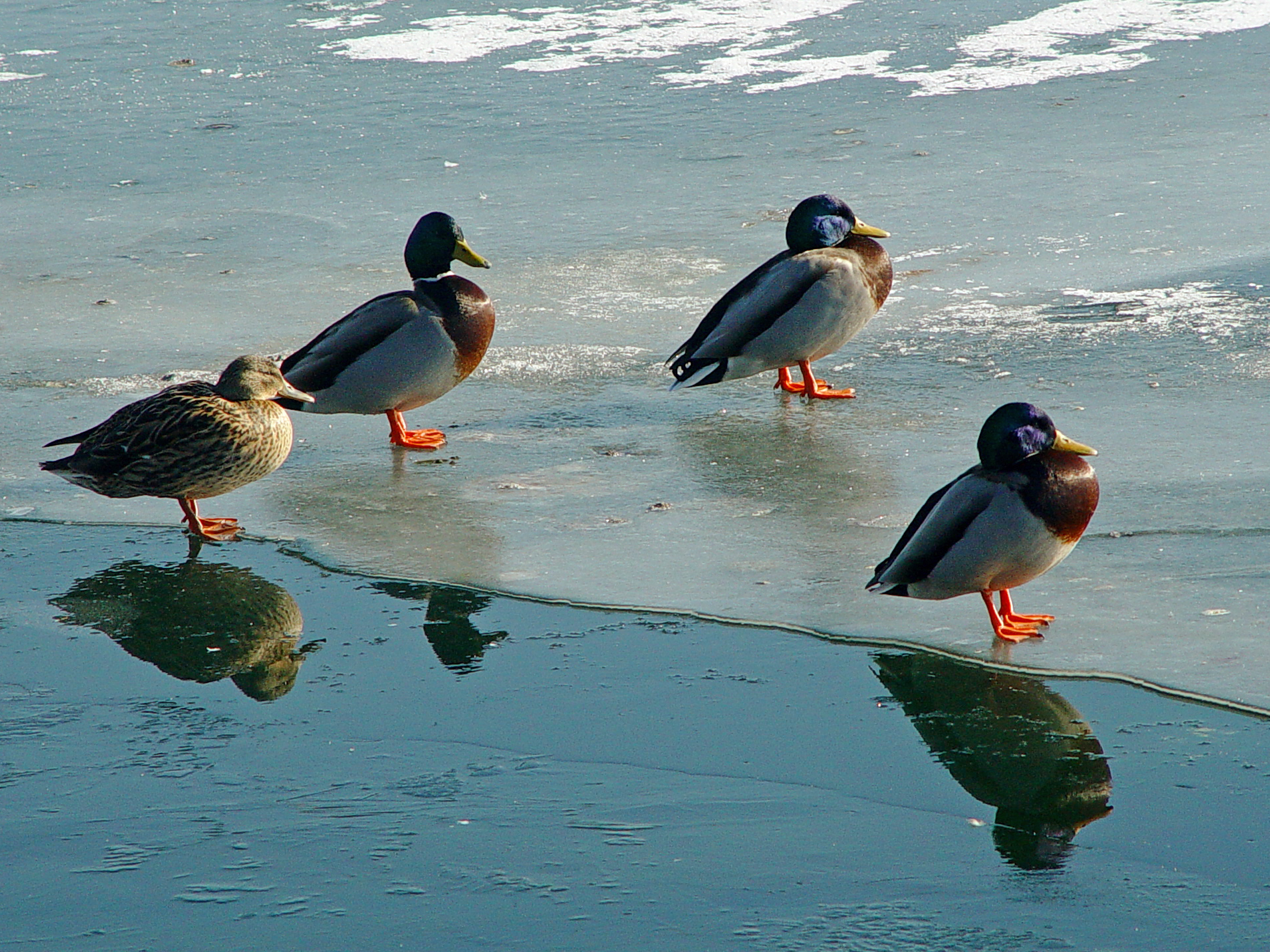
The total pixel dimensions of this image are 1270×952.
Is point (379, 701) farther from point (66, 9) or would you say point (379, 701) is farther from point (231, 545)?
point (66, 9)

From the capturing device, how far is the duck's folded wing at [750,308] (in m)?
5.76

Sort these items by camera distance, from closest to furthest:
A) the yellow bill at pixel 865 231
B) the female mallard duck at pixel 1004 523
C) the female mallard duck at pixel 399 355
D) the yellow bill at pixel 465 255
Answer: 1. the female mallard duck at pixel 1004 523
2. the female mallard duck at pixel 399 355
3. the yellow bill at pixel 465 255
4. the yellow bill at pixel 865 231

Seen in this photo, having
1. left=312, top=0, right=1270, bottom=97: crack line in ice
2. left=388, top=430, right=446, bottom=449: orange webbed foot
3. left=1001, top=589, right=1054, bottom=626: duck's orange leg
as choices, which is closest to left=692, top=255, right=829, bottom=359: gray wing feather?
left=388, top=430, right=446, bottom=449: orange webbed foot

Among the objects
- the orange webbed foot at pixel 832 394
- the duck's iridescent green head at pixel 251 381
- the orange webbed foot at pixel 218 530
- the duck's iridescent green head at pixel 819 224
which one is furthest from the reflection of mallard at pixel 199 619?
the duck's iridescent green head at pixel 819 224

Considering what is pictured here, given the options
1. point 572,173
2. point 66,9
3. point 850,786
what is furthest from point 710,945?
point 66,9

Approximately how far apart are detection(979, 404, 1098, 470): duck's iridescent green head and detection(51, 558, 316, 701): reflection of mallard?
1.71m

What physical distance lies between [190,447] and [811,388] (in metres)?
2.45

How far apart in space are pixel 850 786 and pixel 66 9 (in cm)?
1266

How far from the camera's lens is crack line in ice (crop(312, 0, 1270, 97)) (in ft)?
34.5

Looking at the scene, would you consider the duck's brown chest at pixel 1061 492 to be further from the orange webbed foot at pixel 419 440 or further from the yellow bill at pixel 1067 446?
the orange webbed foot at pixel 419 440

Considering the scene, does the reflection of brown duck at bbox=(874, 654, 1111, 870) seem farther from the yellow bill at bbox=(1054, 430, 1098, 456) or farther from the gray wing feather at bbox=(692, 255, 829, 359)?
the gray wing feather at bbox=(692, 255, 829, 359)

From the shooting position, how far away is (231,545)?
4.46 metres

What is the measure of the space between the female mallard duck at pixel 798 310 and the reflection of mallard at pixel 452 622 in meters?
1.94

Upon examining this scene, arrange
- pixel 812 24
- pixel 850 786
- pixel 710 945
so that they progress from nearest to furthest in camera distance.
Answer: pixel 710 945
pixel 850 786
pixel 812 24
